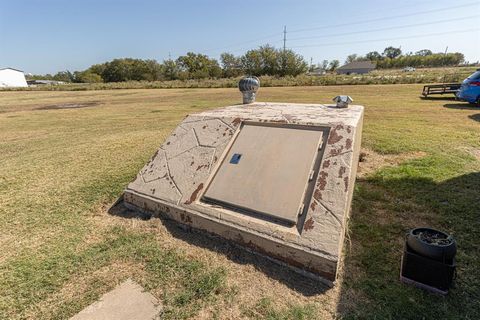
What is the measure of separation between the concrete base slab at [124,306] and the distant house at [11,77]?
7567 cm

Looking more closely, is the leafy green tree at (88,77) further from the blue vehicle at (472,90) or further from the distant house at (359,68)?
the distant house at (359,68)

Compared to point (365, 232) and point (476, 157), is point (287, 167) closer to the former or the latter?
point (365, 232)

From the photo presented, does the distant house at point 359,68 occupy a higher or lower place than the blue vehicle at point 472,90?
lower

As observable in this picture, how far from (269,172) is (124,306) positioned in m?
1.84

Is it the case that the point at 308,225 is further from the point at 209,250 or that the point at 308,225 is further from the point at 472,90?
the point at 472,90

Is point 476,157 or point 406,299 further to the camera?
point 476,157

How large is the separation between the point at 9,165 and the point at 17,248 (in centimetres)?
Answer: 363

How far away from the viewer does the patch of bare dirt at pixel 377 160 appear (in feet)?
15.4

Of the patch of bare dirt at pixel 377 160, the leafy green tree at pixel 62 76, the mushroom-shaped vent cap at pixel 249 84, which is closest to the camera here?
the patch of bare dirt at pixel 377 160

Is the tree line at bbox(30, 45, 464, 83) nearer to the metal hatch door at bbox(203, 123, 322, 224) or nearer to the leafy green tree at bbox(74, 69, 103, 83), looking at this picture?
the leafy green tree at bbox(74, 69, 103, 83)

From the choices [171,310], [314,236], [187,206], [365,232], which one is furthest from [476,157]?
[171,310]

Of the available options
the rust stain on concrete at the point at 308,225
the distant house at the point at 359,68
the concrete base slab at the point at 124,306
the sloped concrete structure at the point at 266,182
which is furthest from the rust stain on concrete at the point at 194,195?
the distant house at the point at 359,68

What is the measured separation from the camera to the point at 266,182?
2828mm

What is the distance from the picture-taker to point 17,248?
2.85 metres
